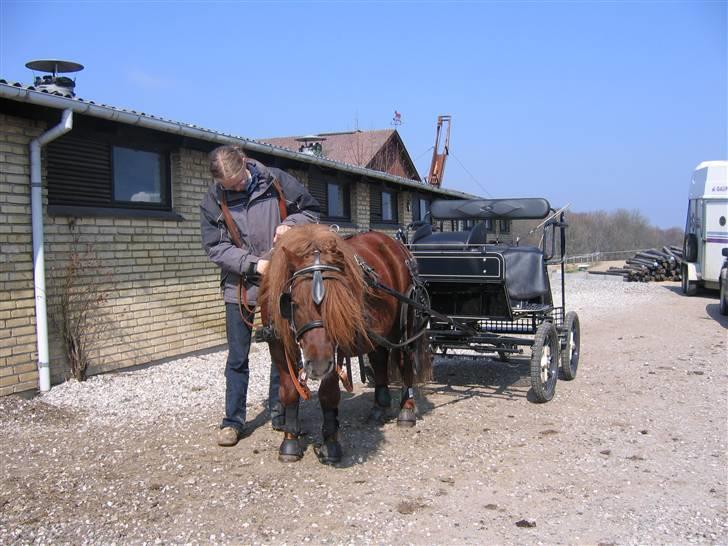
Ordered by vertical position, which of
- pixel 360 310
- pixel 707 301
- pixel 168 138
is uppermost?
pixel 168 138

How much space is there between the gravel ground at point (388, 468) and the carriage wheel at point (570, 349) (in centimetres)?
21

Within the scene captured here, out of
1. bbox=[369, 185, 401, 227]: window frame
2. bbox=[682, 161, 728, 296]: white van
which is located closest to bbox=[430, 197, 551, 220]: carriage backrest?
bbox=[369, 185, 401, 227]: window frame

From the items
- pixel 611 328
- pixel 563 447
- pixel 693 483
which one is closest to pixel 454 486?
pixel 563 447

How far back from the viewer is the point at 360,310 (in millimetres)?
3764

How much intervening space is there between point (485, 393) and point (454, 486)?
2.54 meters

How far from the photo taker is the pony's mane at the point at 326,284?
11.8 feet

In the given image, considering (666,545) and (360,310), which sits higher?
(360,310)

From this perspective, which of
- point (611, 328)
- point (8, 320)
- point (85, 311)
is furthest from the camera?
point (611, 328)

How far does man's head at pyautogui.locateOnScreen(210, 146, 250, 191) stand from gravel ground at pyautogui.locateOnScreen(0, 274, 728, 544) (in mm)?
1950

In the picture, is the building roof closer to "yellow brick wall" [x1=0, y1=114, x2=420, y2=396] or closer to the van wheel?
the van wheel

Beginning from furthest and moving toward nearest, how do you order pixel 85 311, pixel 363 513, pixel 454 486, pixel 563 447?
pixel 85 311 → pixel 563 447 → pixel 454 486 → pixel 363 513

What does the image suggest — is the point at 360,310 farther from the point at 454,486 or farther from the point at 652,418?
the point at 652,418

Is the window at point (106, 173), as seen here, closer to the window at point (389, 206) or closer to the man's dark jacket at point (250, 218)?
the man's dark jacket at point (250, 218)

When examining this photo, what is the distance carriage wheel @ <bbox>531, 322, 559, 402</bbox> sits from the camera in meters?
5.84
